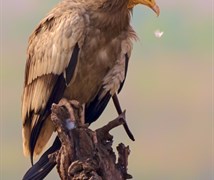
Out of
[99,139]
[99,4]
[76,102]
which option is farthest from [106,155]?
[99,4]

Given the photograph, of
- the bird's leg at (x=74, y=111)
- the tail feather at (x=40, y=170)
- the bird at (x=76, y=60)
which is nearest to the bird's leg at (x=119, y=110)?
the bird at (x=76, y=60)

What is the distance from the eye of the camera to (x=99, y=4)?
16.3ft

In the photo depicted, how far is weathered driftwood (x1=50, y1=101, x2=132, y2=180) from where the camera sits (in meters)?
3.89

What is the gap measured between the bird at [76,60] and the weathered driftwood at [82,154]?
596 mm

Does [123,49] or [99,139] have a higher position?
[123,49]

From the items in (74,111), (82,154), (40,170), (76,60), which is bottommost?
(82,154)

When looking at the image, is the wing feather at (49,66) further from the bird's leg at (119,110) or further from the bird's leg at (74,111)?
the bird's leg at (119,110)

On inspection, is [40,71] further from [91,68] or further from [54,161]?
[54,161]

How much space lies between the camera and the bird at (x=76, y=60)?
4.73 meters

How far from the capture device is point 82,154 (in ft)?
13.0

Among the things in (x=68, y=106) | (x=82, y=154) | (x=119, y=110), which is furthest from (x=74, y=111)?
(x=119, y=110)

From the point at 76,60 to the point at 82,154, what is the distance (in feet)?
3.32

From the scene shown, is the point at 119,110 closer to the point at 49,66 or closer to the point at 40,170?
the point at 49,66

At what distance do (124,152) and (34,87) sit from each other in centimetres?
117
